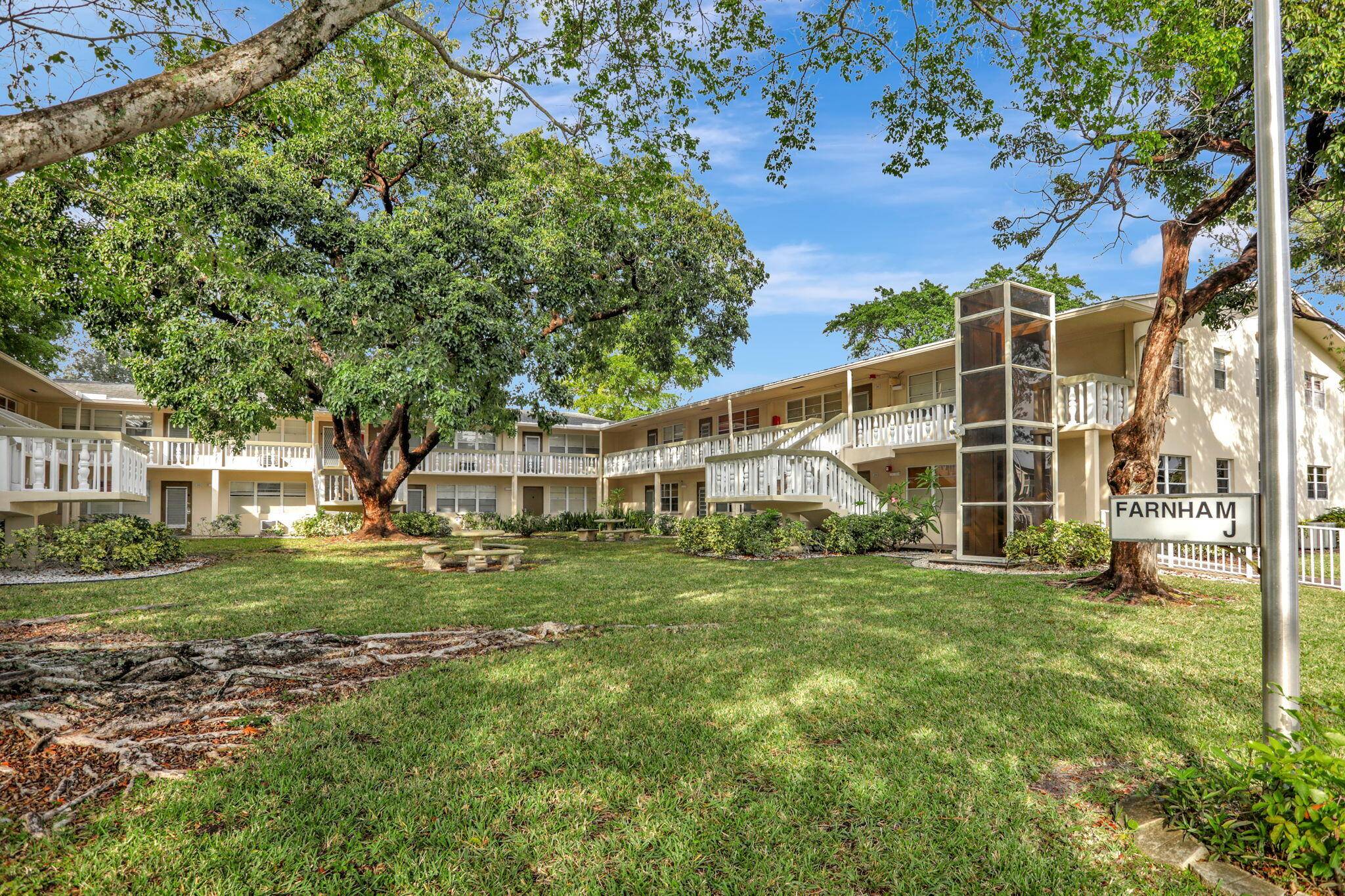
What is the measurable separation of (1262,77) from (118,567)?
16.5 m

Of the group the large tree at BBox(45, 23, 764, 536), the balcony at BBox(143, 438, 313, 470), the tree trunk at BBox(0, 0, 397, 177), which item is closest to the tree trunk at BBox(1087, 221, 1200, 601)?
the large tree at BBox(45, 23, 764, 536)

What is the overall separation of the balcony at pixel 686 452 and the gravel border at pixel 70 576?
39.1ft

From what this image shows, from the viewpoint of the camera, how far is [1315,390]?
20156 millimetres

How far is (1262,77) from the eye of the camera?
2.81m

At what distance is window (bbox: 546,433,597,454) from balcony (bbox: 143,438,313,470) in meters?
10.0

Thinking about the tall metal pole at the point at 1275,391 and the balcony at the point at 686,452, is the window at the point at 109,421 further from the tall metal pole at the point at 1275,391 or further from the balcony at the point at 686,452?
the tall metal pole at the point at 1275,391

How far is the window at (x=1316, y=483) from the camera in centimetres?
1975

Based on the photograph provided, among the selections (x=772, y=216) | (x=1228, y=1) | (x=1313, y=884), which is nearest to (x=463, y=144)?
(x=772, y=216)

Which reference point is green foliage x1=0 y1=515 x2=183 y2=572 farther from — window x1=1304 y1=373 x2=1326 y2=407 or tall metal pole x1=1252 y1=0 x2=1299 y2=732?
window x1=1304 y1=373 x2=1326 y2=407

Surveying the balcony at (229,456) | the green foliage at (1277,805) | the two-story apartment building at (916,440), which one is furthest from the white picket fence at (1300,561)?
the balcony at (229,456)

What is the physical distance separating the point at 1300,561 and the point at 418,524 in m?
22.6

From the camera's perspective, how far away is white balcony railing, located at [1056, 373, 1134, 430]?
1398 centimetres

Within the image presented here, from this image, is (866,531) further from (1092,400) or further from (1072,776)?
(1072,776)

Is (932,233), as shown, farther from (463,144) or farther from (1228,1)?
(463,144)
